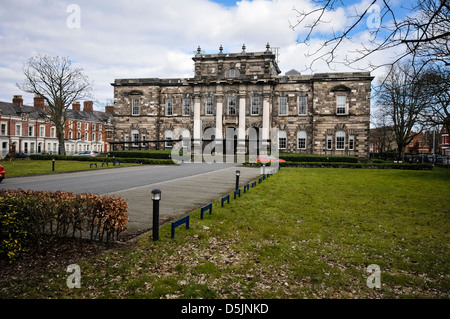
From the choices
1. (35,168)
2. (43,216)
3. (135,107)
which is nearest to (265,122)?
(135,107)

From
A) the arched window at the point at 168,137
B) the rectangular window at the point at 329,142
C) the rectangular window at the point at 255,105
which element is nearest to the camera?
the rectangular window at the point at 329,142

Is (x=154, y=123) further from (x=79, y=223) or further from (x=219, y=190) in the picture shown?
(x=79, y=223)

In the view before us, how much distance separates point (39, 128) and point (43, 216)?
63.7 metres

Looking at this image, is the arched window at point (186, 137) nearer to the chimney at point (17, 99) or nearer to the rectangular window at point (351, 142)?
the rectangular window at point (351, 142)

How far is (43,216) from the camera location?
5445mm

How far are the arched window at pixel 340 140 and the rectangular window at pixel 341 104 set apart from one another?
8.83 feet

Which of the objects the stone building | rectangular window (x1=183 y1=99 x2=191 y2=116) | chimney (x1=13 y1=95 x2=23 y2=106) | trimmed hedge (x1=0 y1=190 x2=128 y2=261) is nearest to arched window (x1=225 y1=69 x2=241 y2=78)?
the stone building

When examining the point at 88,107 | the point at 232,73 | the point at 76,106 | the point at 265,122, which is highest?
the point at 232,73

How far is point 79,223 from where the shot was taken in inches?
231

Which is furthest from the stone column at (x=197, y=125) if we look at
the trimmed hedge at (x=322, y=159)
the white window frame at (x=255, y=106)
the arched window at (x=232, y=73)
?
the trimmed hedge at (x=322, y=159)

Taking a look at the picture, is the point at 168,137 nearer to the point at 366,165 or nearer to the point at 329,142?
the point at 329,142

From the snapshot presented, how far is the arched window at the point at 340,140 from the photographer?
127ft
